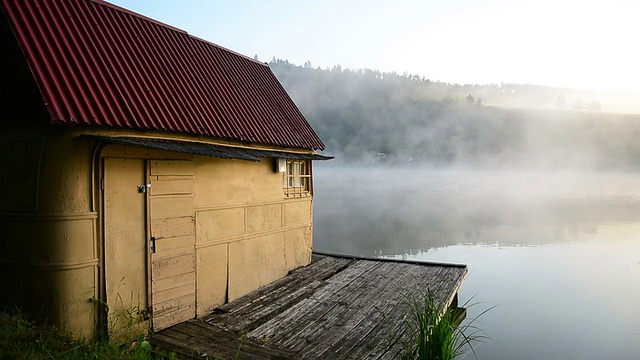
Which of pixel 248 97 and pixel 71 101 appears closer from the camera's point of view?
pixel 71 101

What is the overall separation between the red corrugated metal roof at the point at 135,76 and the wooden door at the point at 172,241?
75 centimetres

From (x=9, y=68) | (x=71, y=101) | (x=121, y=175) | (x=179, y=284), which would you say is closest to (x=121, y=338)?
(x=179, y=284)

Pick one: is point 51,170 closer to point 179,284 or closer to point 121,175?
point 121,175

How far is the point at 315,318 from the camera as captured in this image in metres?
6.55

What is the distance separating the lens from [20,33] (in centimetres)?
509

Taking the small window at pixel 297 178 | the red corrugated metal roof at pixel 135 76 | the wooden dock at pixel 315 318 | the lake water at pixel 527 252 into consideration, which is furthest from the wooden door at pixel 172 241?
the lake water at pixel 527 252

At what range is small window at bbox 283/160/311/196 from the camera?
9430 millimetres

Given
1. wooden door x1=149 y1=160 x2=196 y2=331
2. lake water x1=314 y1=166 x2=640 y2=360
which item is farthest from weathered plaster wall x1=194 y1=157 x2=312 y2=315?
A: lake water x1=314 y1=166 x2=640 y2=360

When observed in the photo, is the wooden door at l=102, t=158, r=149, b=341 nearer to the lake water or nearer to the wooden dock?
the wooden dock

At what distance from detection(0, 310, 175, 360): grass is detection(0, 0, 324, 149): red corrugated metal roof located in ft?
7.48

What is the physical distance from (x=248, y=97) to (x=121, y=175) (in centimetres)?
Result: 417

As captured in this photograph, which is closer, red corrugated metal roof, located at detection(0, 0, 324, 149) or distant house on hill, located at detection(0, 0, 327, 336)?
distant house on hill, located at detection(0, 0, 327, 336)

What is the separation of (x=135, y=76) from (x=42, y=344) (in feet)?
13.1

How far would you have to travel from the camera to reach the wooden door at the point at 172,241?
590cm
